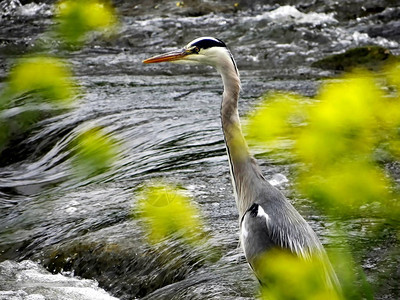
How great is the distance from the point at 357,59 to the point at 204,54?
524cm

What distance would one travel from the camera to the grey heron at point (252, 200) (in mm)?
3578

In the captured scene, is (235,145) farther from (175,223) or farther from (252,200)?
(175,223)

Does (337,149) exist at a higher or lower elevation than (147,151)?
higher

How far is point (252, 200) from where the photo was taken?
153 inches

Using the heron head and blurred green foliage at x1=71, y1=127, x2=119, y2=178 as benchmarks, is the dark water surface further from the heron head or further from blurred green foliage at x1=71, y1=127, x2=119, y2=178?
the heron head

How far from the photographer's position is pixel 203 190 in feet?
18.4

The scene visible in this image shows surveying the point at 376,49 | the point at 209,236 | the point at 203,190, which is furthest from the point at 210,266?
the point at 376,49

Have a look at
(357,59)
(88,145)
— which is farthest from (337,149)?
(357,59)

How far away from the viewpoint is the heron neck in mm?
3982

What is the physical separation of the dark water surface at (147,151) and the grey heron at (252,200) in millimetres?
448

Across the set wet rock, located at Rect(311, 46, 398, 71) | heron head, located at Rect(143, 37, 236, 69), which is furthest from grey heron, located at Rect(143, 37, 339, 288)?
wet rock, located at Rect(311, 46, 398, 71)

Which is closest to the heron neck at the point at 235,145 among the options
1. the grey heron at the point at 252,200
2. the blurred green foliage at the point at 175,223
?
the grey heron at the point at 252,200

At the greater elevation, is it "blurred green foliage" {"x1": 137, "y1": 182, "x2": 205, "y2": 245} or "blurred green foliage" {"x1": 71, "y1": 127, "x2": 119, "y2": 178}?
"blurred green foliage" {"x1": 137, "y1": 182, "x2": 205, "y2": 245}

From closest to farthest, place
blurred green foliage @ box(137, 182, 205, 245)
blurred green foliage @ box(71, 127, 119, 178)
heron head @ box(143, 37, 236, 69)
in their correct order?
1. heron head @ box(143, 37, 236, 69)
2. blurred green foliage @ box(137, 182, 205, 245)
3. blurred green foliage @ box(71, 127, 119, 178)
